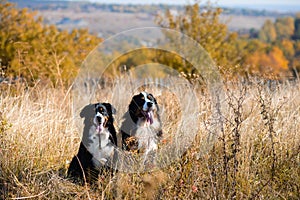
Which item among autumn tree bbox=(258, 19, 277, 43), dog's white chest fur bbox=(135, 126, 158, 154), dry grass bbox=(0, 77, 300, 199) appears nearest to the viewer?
dry grass bbox=(0, 77, 300, 199)

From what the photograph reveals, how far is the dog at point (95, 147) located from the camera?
3.81 metres

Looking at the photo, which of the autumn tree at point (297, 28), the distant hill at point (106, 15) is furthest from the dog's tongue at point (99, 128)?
the autumn tree at point (297, 28)

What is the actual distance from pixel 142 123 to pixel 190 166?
1.00 metres

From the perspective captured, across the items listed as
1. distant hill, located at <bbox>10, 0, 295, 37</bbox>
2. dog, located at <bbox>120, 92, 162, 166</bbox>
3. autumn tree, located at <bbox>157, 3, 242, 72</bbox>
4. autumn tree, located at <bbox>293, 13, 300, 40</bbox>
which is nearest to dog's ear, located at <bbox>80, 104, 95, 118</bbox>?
dog, located at <bbox>120, 92, 162, 166</bbox>

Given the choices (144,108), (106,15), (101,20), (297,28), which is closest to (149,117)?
(144,108)

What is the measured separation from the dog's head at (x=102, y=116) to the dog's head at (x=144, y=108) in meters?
0.42

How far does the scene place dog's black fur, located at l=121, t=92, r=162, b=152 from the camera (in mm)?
4102

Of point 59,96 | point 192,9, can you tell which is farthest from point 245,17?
point 59,96

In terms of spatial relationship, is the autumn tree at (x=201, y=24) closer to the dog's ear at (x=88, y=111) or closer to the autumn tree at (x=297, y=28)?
the dog's ear at (x=88, y=111)

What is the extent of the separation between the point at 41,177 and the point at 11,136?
0.89m

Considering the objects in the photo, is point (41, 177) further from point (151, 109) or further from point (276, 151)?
point (276, 151)

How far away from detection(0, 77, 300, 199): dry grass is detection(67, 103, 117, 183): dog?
0.15 m

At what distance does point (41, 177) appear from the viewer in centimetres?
371

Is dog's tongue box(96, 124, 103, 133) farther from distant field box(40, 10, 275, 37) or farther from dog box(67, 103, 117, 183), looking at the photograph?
distant field box(40, 10, 275, 37)
